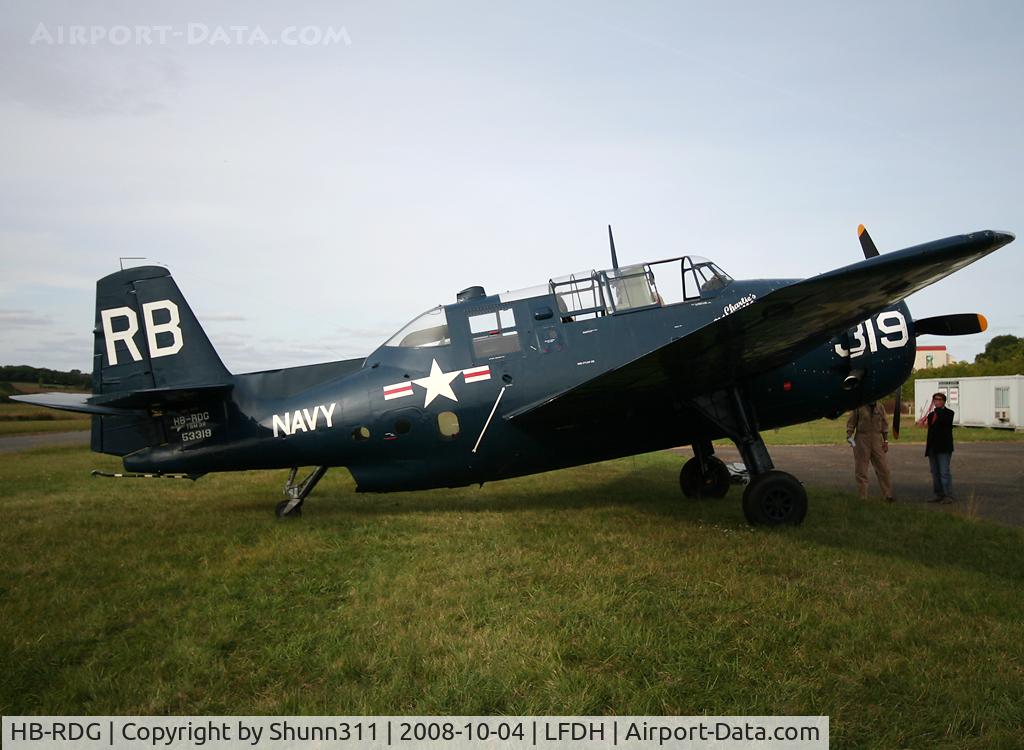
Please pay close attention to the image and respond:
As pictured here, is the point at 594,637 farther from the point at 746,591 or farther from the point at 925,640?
the point at 925,640

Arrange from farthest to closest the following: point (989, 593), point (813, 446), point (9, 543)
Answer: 1. point (813, 446)
2. point (9, 543)
3. point (989, 593)

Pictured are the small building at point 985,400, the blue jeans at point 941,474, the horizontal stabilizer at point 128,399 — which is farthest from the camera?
the small building at point 985,400

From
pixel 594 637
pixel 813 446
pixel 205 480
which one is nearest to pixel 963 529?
pixel 594 637

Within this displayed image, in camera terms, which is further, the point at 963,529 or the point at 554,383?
the point at 554,383

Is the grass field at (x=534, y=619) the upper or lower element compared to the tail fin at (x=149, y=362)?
lower

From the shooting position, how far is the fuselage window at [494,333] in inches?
307

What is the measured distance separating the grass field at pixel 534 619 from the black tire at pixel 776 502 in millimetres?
219

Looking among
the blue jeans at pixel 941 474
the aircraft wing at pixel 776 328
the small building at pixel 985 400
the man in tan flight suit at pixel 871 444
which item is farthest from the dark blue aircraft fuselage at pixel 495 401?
the small building at pixel 985 400

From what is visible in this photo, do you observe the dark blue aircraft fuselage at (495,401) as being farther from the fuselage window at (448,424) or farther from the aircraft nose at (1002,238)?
the aircraft nose at (1002,238)

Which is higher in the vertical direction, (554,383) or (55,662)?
(554,383)

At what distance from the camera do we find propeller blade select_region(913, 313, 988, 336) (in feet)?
26.8

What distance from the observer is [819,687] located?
10.6ft

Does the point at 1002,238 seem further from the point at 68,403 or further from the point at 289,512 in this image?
the point at 68,403

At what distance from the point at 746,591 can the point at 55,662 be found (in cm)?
463
